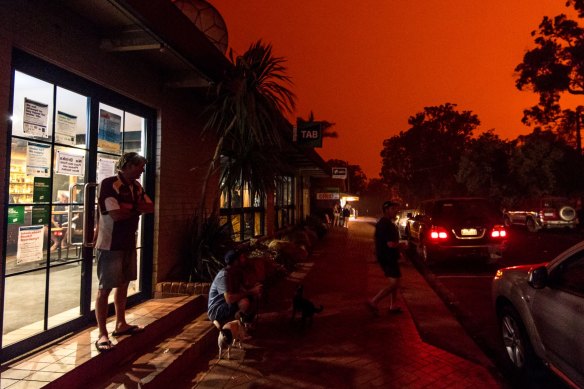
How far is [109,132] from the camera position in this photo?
5.32 metres

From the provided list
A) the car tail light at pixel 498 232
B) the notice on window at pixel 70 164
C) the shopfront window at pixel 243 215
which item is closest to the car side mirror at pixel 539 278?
the notice on window at pixel 70 164

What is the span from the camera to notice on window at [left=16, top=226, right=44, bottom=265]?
13.3ft

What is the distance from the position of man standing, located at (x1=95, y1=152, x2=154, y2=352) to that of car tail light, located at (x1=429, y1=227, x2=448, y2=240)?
24.9 feet

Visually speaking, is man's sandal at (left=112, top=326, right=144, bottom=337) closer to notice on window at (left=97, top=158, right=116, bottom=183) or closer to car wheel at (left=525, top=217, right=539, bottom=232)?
notice on window at (left=97, top=158, right=116, bottom=183)

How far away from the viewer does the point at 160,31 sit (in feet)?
14.4

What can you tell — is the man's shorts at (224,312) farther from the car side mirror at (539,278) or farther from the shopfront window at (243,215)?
the shopfront window at (243,215)

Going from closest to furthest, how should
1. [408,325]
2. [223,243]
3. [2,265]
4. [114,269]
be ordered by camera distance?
[2,265] → [114,269] → [408,325] → [223,243]

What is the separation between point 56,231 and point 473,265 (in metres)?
9.86

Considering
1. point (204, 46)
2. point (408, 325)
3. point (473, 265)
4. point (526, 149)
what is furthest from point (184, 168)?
point (526, 149)

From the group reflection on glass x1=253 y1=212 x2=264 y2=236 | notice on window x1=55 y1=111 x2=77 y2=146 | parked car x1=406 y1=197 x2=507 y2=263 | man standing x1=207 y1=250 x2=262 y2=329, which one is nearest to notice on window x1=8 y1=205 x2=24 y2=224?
notice on window x1=55 y1=111 x2=77 y2=146

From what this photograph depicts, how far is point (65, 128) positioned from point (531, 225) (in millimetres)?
23257

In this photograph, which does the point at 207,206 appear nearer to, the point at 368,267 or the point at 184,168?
the point at 184,168

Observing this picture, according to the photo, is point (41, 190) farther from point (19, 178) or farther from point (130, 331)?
point (130, 331)

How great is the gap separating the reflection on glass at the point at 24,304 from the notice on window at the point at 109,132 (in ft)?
5.61
